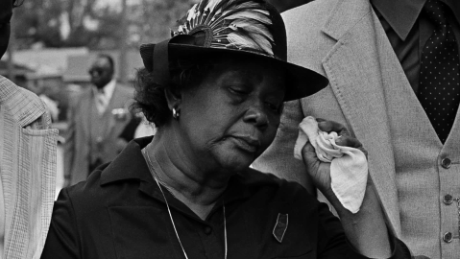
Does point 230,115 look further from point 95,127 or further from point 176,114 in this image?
point 95,127

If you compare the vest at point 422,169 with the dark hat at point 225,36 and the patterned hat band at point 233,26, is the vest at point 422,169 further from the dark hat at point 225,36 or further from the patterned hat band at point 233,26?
the patterned hat band at point 233,26

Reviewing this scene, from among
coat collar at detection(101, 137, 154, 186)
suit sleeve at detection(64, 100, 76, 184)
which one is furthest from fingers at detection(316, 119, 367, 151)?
suit sleeve at detection(64, 100, 76, 184)

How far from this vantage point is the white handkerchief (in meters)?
2.49

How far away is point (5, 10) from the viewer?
6.86ft

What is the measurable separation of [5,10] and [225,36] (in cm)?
68

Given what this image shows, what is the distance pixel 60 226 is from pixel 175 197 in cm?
39

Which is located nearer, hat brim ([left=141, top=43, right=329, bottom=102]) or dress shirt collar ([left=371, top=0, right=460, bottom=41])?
hat brim ([left=141, top=43, right=329, bottom=102])

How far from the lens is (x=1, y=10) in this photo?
207 centimetres

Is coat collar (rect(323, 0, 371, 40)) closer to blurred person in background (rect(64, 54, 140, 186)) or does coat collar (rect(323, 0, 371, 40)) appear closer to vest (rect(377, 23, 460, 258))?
vest (rect(377, 23, 460, 258))

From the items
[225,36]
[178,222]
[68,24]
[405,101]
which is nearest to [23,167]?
[178,222]

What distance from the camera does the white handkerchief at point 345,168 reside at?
249 centimetres

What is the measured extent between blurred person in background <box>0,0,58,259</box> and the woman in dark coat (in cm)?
11

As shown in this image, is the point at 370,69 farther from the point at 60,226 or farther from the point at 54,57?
the point at 54,57

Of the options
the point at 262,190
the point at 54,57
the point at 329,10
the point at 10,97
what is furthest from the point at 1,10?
the point at 54,57
